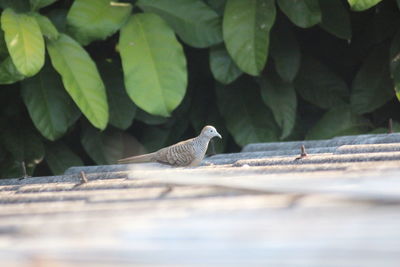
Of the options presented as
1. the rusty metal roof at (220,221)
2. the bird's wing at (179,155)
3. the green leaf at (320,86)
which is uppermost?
the rusty metal roof at (220,221)

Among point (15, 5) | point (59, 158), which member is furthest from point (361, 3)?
point (59, 158)

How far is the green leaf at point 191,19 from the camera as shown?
6.23m

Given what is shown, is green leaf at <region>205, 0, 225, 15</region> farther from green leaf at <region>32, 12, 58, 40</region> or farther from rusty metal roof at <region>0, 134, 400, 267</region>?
rusty metal roof at <region>0, 134, 400, 267</region>

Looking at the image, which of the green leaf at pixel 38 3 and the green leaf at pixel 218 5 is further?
the green leaf at pixel 218 5

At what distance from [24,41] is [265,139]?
1992 millimetres

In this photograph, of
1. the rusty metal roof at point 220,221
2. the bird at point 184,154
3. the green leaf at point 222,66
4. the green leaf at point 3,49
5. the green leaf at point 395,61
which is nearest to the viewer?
the rusty metal roof at point 220,221

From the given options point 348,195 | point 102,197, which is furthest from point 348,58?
point 348,195

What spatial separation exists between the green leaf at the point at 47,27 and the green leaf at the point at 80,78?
2.3 inches

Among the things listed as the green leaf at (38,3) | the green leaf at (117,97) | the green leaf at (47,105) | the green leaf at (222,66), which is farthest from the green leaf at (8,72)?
the green leaf at (222,66)

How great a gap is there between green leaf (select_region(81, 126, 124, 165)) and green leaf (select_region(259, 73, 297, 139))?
1146 mm

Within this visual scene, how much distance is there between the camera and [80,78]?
5.79 m

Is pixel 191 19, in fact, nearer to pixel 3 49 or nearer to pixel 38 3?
pixel 38 3

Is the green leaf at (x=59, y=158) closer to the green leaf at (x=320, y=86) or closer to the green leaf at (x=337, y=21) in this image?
the green leaf at (x=320, y=86)

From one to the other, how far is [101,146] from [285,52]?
151 centimetres
